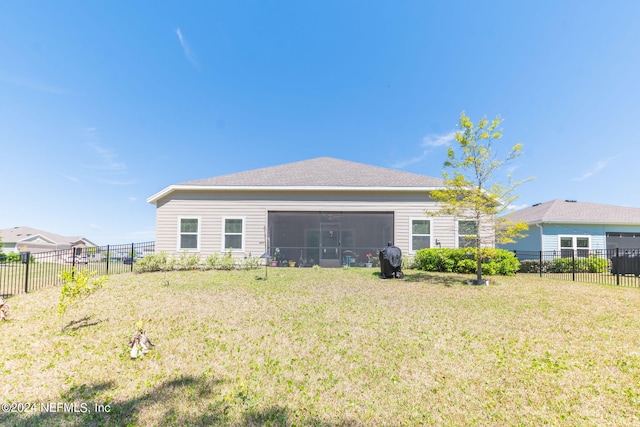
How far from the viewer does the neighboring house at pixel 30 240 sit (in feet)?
134

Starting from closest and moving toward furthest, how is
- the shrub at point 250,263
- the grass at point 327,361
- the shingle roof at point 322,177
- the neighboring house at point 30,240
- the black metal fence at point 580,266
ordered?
the grass at point 327,361 → the black metal fence at point 580,266 → the shrub at point 250,263 → the shingle roof at point 322,177 → the neighboring house at point 30,240

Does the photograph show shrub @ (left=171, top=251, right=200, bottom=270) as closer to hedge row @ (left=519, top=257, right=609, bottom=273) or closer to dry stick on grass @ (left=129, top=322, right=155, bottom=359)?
dry stick on grass @ (left=129, top=322, right=155, bottom=359)

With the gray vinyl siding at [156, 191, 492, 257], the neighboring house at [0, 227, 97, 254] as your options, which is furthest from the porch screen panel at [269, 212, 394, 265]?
the neighboring house at [0, 227, 97, 254]

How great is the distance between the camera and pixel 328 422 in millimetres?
3107

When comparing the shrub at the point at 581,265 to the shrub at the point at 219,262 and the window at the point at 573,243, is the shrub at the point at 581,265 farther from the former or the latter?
the shrub at the point at 219,262

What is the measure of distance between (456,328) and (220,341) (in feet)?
15.0

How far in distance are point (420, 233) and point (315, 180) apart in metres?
6.11

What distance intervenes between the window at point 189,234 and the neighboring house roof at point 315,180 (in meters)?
1.68

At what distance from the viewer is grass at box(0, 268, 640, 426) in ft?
10.8

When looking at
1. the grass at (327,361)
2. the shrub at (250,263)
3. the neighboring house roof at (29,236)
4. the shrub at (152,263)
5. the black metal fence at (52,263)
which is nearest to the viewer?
the grass at (327,361)

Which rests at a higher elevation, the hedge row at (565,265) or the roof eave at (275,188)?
the roof eave at (275,188)

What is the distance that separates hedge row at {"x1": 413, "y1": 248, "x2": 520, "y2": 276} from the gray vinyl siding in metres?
1.44

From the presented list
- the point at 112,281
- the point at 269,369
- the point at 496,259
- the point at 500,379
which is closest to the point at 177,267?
the point at 112,281

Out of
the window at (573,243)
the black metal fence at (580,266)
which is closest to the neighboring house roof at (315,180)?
the black metal fence at (580,266)
